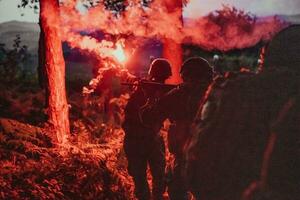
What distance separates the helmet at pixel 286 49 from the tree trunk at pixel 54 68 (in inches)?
270

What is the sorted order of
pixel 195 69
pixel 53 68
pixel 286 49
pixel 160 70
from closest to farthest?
pixel 286 49, pixel 195 69, pixel 160 70, pixel 53 68

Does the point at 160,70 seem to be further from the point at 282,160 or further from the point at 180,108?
the point at 282,160

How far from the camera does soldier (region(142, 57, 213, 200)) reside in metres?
5.23

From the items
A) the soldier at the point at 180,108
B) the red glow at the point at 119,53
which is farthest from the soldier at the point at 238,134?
the red glow at the point at 119,53

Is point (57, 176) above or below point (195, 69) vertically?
below

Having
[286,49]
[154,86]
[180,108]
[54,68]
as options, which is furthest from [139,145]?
[286,49]

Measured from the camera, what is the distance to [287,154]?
2.54 meters

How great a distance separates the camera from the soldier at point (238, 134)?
2570 mm

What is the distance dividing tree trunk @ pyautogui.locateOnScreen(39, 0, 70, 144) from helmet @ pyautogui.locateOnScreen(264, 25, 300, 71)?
687cm

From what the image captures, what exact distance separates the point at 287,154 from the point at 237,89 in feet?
1.44

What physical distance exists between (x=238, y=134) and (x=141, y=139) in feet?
13.6

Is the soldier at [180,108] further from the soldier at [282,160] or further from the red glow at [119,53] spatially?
the red glow at [119,53]

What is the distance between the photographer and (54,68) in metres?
9.30

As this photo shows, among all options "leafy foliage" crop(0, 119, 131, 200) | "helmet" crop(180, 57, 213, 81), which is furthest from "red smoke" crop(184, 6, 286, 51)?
"helmet" crop(180, 57, 213, 81)
